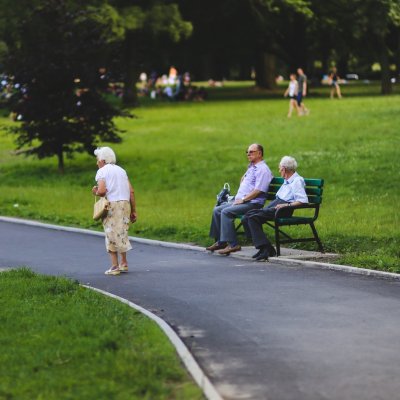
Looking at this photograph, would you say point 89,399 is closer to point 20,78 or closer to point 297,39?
point 20,78

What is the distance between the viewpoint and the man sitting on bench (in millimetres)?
15539

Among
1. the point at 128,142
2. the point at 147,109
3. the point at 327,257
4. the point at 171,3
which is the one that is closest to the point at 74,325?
the point at 327,257

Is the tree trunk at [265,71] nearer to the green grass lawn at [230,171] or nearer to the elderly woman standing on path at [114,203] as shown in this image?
the green grass lawn at [230,171]

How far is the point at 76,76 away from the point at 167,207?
29.7ft

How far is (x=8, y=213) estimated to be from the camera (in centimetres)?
2428

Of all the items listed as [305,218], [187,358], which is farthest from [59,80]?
[187,358]

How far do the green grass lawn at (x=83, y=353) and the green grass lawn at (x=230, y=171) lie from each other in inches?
187

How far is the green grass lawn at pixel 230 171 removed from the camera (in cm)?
1897

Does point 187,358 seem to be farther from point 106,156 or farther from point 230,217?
point 230,217

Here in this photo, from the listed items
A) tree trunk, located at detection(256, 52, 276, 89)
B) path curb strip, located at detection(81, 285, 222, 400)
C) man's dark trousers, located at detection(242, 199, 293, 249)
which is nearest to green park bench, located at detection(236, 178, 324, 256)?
man's dark trousers, located at detection(242, 199, 293, 249)

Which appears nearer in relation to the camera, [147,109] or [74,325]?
[74,325]

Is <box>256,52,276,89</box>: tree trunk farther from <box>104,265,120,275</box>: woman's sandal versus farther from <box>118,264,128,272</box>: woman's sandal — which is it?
<box>104,265,120,275</box>: woman's sandal

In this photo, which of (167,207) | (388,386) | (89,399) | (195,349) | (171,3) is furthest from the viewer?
(171,3)

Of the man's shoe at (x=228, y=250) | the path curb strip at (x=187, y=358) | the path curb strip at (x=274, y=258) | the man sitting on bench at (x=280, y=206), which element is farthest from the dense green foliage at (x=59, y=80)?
the path curb strip at (x=187, y=358)
